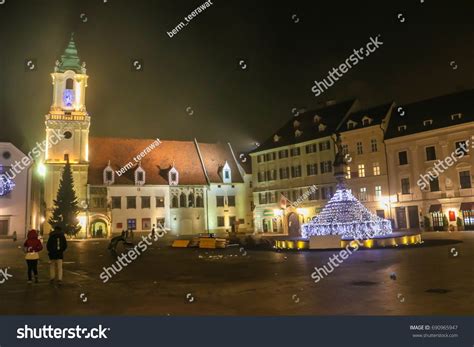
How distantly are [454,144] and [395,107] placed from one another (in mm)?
10083

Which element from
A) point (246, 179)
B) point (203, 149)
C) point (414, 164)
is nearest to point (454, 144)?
point (414, 164)

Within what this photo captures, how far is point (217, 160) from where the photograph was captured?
228 feet

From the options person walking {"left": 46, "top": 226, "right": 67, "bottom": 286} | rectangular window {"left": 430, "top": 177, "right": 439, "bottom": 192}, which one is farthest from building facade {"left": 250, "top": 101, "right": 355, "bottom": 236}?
person walking {"left": 46, "top": 226, "right": 67, "bottom": 286}

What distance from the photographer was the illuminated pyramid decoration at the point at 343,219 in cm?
2538

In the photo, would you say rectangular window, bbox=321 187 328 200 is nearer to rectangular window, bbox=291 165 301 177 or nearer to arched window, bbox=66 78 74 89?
rectangular window, bbox=291 165 301 177

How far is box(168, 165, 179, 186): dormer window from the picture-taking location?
63306 mm

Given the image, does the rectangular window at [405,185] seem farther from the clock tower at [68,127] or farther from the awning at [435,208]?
the clock tower at [68,127]

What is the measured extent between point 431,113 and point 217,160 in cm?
3395

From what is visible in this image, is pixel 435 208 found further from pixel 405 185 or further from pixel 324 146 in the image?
pixel 324 146

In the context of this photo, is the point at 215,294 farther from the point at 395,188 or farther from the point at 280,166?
the point at 280,166

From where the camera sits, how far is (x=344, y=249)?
23.9 metres

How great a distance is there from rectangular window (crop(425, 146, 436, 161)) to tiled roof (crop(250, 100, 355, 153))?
11.4 m

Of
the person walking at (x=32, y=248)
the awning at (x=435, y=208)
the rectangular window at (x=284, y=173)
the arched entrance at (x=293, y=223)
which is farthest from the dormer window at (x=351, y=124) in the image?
the person walking at (x=32, y=248)

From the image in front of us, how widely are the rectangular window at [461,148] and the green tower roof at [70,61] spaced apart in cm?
5146
